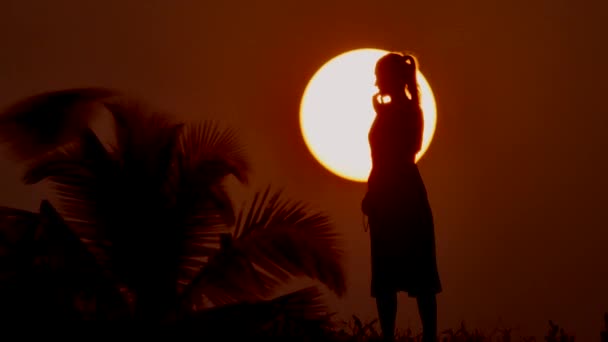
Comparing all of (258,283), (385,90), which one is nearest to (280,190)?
(258,283)

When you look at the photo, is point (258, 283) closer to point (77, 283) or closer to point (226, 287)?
point (226, 287)

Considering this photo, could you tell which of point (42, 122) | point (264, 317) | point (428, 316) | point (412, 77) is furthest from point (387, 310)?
point (42, 122)

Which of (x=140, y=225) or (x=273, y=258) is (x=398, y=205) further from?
(x=140, y=225)

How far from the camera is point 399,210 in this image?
4.59m

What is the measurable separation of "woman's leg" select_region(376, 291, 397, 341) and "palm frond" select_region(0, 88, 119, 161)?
2599 mm

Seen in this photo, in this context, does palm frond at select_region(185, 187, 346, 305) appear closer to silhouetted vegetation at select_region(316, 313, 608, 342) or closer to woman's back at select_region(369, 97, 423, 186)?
silhouetted vegetation at select_region(316, 313, 608, 342)

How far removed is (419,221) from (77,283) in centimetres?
230

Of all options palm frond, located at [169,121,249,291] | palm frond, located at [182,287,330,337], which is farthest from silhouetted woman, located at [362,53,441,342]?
palm frond, located at [169,121,249,291]

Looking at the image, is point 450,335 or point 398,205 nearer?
point 398,205

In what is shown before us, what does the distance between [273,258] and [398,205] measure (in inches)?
57.4

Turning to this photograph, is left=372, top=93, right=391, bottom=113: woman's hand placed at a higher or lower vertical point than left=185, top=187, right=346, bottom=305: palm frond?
higher

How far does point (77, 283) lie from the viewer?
536 cm

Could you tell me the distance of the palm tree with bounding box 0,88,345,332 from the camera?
5648mm

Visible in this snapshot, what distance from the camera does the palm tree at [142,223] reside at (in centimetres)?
565
